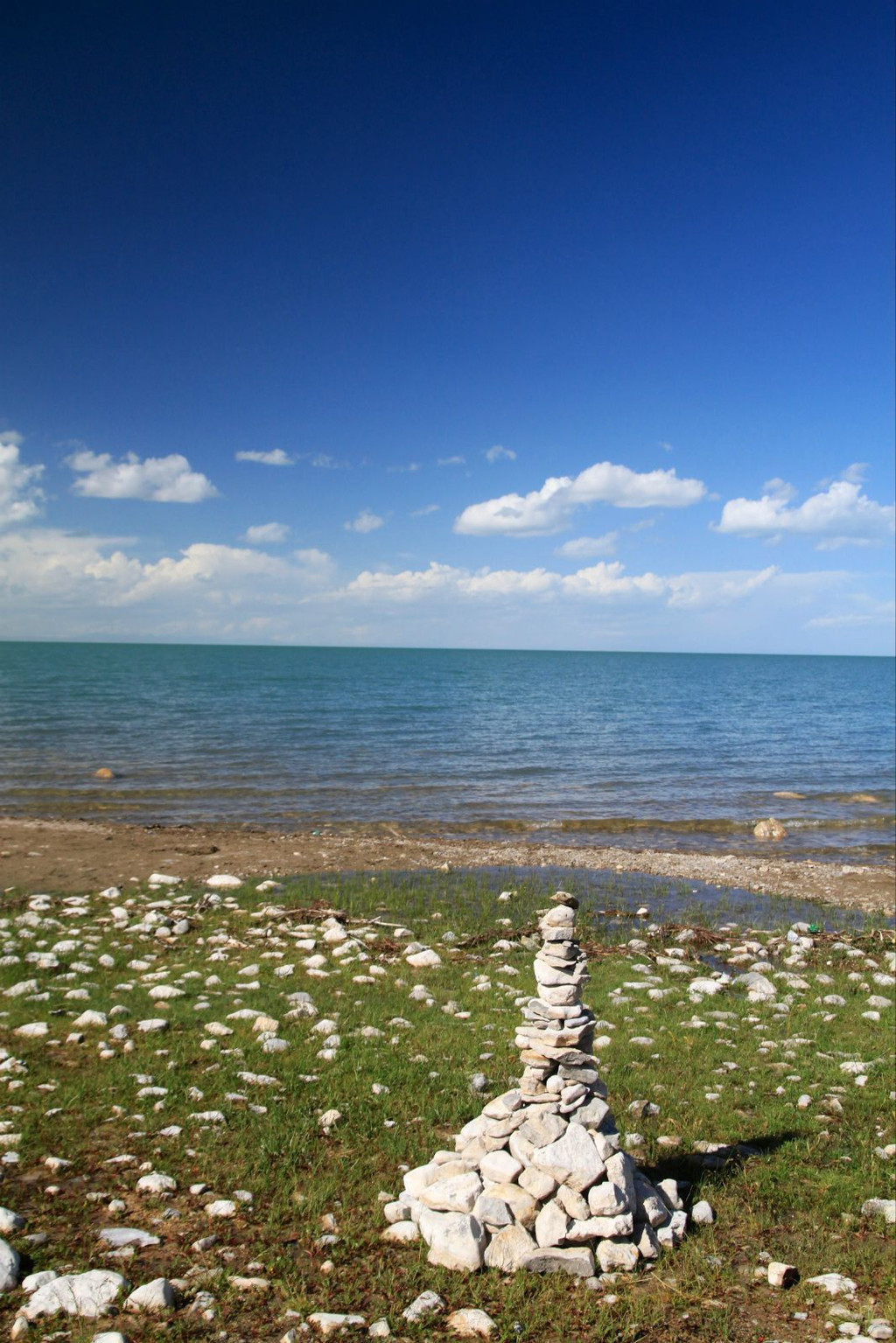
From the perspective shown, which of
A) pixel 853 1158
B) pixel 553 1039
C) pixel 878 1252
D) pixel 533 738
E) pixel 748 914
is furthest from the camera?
pixel 533 738

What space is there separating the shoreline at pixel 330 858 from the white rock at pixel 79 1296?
14093 millimetres

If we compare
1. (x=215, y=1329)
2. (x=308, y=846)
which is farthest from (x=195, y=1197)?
(x=308, y=846)

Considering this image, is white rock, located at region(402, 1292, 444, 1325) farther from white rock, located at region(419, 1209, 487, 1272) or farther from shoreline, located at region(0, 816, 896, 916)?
shoreline, located at region(0, 816, 896, 916)

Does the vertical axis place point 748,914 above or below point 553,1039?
below

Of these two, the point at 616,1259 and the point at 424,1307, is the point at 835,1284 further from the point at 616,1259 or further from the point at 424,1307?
the point at 424,1307

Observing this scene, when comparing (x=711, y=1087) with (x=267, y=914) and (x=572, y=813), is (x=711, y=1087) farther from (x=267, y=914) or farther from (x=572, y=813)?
(x=572, y=813)

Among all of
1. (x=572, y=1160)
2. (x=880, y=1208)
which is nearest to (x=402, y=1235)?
(x=572, y=1160)

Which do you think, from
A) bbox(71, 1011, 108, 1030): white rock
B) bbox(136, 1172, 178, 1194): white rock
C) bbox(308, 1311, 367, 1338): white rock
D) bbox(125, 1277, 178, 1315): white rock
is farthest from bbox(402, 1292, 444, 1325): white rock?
bbox(71, 1011, 108, 1030): white rock

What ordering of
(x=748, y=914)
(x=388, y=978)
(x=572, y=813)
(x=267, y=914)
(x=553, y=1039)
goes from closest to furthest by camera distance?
(x=553, y=1039) → (x=388, y=978) → (x=267, y=914) → (x=748, y=914) → (x=572, y=813)

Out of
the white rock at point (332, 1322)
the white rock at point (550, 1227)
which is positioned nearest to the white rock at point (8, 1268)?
the white rock at point (332, 1322)

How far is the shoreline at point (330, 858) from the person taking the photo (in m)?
20.8

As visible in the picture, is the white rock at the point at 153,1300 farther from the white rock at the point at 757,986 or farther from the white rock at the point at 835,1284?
the white rock at the point at 757,986

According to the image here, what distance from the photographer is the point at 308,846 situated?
80.4 feet

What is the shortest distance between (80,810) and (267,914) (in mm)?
17214
